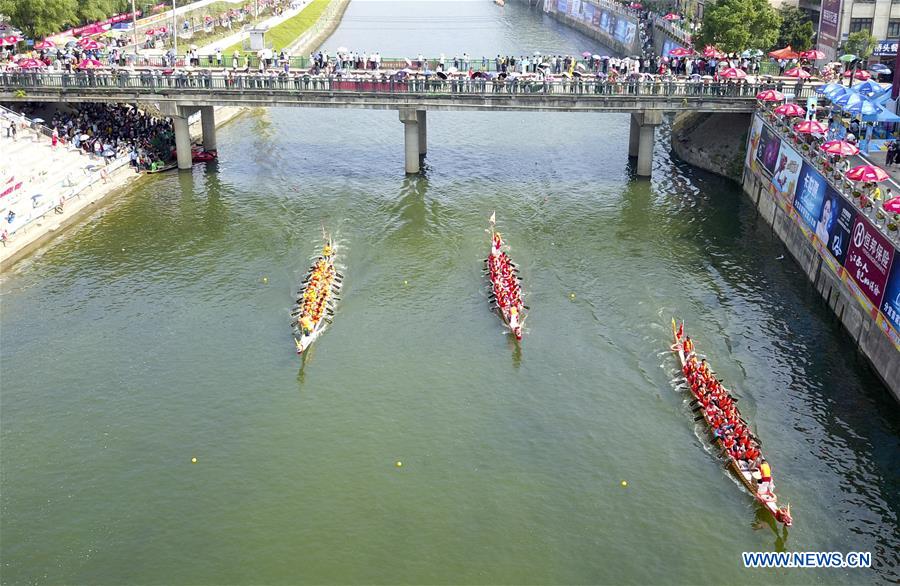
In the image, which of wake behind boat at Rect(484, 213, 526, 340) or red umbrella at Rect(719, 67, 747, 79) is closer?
wake behind boat at Rect(484, 213, 526, 340)

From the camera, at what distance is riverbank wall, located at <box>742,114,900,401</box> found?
143ft

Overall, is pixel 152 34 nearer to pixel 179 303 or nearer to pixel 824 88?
pixel 179 303

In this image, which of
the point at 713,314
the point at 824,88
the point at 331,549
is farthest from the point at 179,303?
the point at 824,88

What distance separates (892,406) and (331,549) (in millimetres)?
26042

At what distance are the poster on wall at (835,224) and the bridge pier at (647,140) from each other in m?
19.5

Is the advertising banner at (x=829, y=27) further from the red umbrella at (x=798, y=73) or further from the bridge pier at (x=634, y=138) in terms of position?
the bridge pier at (x=634, y=138)

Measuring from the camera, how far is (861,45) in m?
82.0

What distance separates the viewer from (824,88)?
66.6 metres

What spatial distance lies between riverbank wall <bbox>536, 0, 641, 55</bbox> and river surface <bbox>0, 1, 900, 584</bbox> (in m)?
69.2

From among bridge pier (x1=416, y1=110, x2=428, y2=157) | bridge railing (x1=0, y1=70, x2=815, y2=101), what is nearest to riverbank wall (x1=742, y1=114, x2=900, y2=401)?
bridge railing (x1=0, y1=70, x2=815, y2=101)

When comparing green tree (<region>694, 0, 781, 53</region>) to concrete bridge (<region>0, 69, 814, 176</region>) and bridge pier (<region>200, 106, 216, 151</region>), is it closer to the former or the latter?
concrete bridge (<region>0, 69, 814, 176</region>)

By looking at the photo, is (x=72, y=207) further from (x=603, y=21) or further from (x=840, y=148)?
(x=603, y=21)

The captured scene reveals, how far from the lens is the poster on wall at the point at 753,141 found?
67.5 meters

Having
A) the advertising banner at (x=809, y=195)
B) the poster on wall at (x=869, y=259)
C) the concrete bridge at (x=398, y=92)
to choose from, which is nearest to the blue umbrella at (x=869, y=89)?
the concrete bridge at (x=398, y=92)
